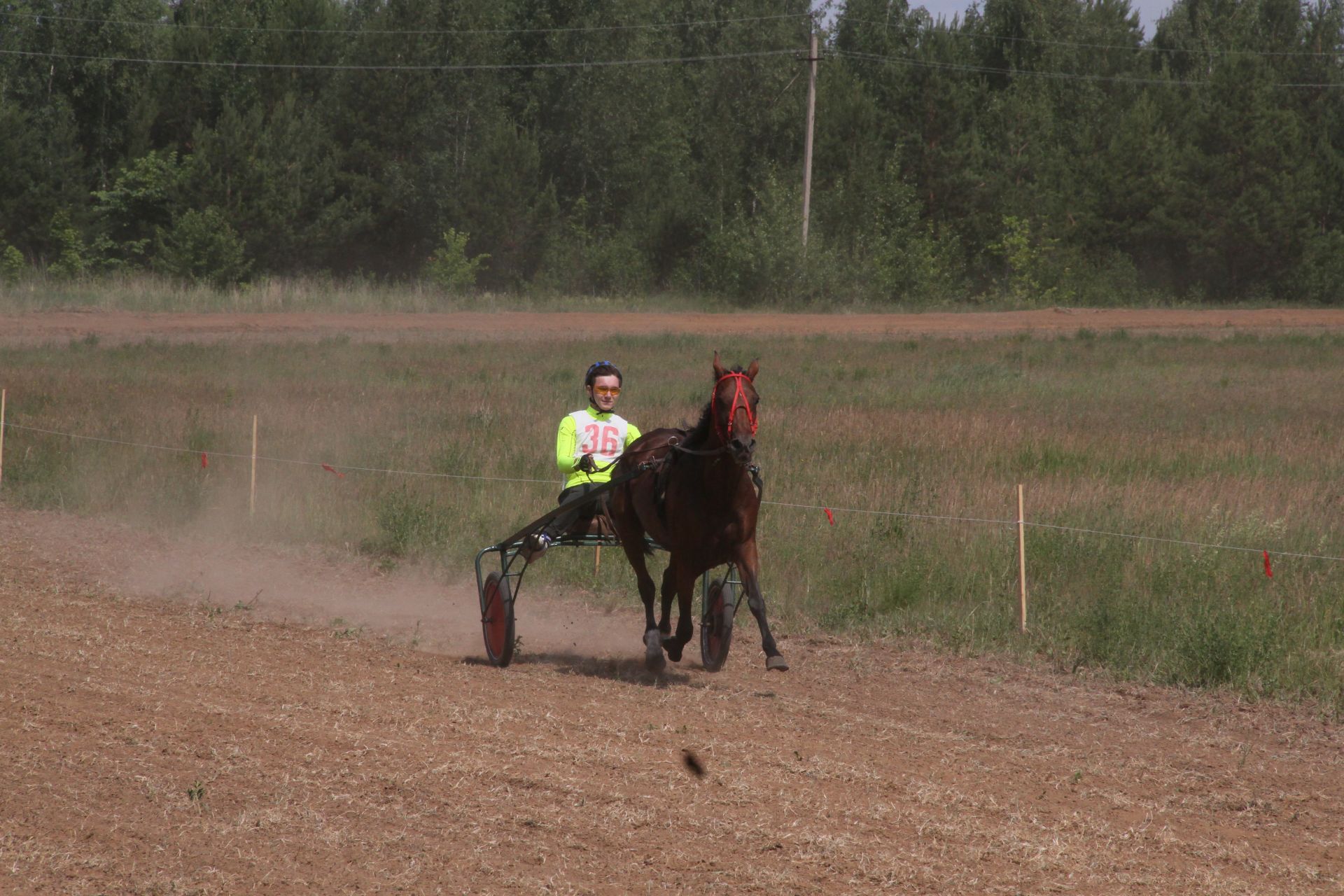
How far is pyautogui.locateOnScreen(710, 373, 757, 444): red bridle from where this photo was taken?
7.68 metres

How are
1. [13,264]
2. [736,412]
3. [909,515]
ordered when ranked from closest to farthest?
[736,412] → [909,515] → [13,264]

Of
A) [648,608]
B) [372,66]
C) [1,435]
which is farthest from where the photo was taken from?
[372,66]

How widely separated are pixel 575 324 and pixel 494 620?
2979cm

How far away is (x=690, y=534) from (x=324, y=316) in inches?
1258

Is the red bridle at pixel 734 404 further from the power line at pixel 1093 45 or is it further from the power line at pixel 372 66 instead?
the power line at pixel 1093 45

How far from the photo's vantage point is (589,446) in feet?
32.5

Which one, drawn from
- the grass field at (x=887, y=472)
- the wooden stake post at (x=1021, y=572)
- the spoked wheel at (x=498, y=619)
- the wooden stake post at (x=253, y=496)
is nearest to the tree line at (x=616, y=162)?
the grass field at (x=887, y=472)

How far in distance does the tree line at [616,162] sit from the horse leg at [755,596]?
38087mm

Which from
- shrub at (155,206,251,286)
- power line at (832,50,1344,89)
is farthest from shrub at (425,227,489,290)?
power line at (832,50,1344,89)

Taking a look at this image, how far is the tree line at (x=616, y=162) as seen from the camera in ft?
159

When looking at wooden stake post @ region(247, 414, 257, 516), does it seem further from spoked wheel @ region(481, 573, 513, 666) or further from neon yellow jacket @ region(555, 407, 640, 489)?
neon yellow jacket @ region(555, 407, 640, 489)

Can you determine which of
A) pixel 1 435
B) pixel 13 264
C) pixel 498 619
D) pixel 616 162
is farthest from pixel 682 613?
pixel 616 162

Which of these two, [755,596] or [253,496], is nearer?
[755,596]

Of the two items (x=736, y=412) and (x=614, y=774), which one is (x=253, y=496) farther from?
(x=614, y=774)
